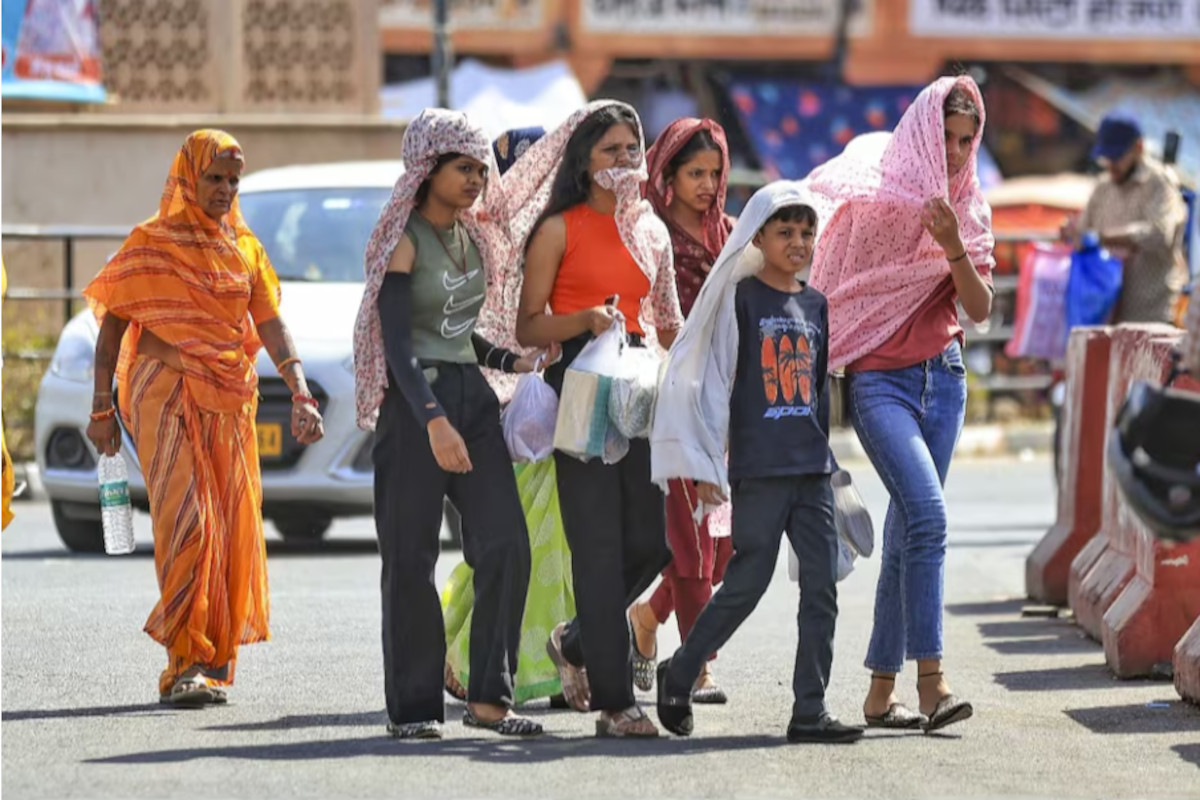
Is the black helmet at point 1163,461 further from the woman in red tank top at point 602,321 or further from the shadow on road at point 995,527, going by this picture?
the shadow on road at point 995,527

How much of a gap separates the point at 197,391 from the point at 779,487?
203cm

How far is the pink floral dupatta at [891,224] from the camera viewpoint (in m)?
8.22

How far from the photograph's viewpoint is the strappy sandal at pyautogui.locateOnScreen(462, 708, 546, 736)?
25.7ft

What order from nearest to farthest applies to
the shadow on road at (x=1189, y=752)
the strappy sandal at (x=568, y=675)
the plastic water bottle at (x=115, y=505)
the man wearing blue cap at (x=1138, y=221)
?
the shadow on road at (x=1189, y=752) < the strappy sandal at (x=568, y=675) < the plastic water bottle at (x=115, y=505) < the man wearing blue cap at (x=1138, y=221)

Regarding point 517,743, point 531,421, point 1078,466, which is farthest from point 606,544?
point 1078,466

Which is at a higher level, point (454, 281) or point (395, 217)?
point (395, 217)

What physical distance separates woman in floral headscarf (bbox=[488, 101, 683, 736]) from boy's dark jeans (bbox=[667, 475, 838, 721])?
0.21 metres

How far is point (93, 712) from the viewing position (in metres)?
8.29

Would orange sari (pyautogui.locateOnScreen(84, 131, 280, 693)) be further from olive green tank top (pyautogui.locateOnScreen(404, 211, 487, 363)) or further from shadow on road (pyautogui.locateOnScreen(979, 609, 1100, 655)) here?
shadow on road (pyautogui.locateOnScreen(979, 609, 1100, 655))

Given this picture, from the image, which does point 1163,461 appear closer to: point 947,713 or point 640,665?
point 947,713

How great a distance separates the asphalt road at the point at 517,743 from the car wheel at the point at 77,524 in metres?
1.68

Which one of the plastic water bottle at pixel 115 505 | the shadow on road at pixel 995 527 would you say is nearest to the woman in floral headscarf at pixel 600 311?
the plastic water bottle at pixel 115 505

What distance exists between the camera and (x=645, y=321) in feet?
26.8

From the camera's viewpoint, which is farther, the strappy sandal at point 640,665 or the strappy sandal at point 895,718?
the strappy sandal at point 640,665
